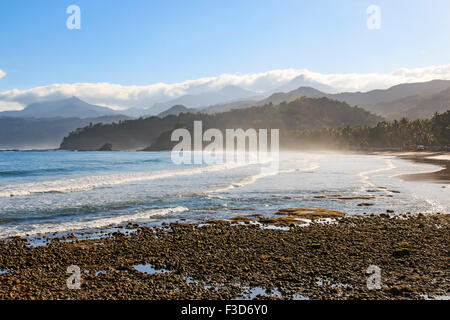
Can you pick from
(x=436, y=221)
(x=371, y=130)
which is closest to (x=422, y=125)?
(x=371, y=130)

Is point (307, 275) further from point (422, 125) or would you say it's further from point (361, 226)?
point (422, 125)

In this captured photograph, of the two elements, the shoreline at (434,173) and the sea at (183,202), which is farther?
the shoreline at (434,173)

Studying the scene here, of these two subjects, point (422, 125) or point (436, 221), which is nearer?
point (436, 221)

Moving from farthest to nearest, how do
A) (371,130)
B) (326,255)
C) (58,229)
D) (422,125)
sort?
1. (371,130)
2. (422,125)
3. (58,229)
4. (326,255)

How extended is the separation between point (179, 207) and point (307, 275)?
1360 centimetres

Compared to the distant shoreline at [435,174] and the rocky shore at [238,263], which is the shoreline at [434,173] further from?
the rocky shore at [238,263]

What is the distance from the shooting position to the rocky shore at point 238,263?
920cm

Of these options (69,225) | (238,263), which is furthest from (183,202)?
(238,263)

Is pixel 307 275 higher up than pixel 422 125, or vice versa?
pixel 422 125

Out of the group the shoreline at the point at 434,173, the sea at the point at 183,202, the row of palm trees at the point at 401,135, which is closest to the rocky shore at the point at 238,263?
the sea at the point at 183,202

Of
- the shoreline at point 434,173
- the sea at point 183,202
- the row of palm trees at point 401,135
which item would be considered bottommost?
the shoreline at point 434,173

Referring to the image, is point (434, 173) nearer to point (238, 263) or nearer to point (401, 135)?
point (238, 263)

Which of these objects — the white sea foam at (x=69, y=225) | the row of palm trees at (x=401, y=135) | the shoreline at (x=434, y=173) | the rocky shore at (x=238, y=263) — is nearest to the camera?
the rocky shore at (x=238, y=263)
